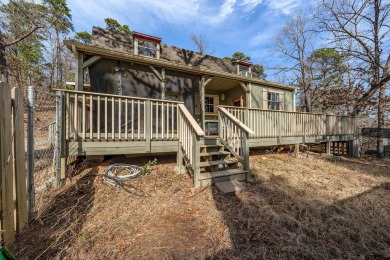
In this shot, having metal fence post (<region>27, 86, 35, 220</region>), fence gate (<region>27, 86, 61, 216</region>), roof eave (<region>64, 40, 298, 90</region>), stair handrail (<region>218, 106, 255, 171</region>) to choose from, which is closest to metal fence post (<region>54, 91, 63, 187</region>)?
fence gate (<region>27, 86, 61, 216</region>)

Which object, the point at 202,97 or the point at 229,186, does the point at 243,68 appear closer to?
the point at 202,97

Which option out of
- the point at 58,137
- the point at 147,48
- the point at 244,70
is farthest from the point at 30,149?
the point at 244,70

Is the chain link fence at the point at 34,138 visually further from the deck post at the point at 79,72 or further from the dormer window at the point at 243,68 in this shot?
the dormer window at the point at 243,68

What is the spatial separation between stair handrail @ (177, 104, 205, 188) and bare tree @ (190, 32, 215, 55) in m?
20.2

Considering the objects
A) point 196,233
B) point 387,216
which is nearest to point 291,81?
point 387,216

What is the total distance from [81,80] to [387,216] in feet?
26.0

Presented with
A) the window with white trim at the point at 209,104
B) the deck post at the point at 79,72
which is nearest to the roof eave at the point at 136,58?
the deck post at the point at 79,72

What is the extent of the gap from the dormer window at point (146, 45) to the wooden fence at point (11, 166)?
702 cm

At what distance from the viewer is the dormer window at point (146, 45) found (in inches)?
324

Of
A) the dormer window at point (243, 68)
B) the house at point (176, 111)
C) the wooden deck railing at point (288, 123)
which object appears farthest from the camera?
the dormer window at point (243, 68)

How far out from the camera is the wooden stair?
3822 mm

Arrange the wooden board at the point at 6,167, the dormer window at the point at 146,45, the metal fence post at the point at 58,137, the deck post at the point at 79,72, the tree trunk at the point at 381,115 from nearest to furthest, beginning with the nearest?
the wooden board at the point at 6,167 → the metal fence post at the point at 58,137 → the deck post at the point at 79,72 → the dormer window at the point at 146,45 → the tree trunk at the point at 381,115

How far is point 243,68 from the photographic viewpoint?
1193cm

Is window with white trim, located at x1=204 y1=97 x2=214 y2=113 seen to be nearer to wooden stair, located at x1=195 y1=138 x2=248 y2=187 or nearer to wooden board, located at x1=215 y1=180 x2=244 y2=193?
wooden stair, located at x1=195 y1=138 x2=248 y2=187
